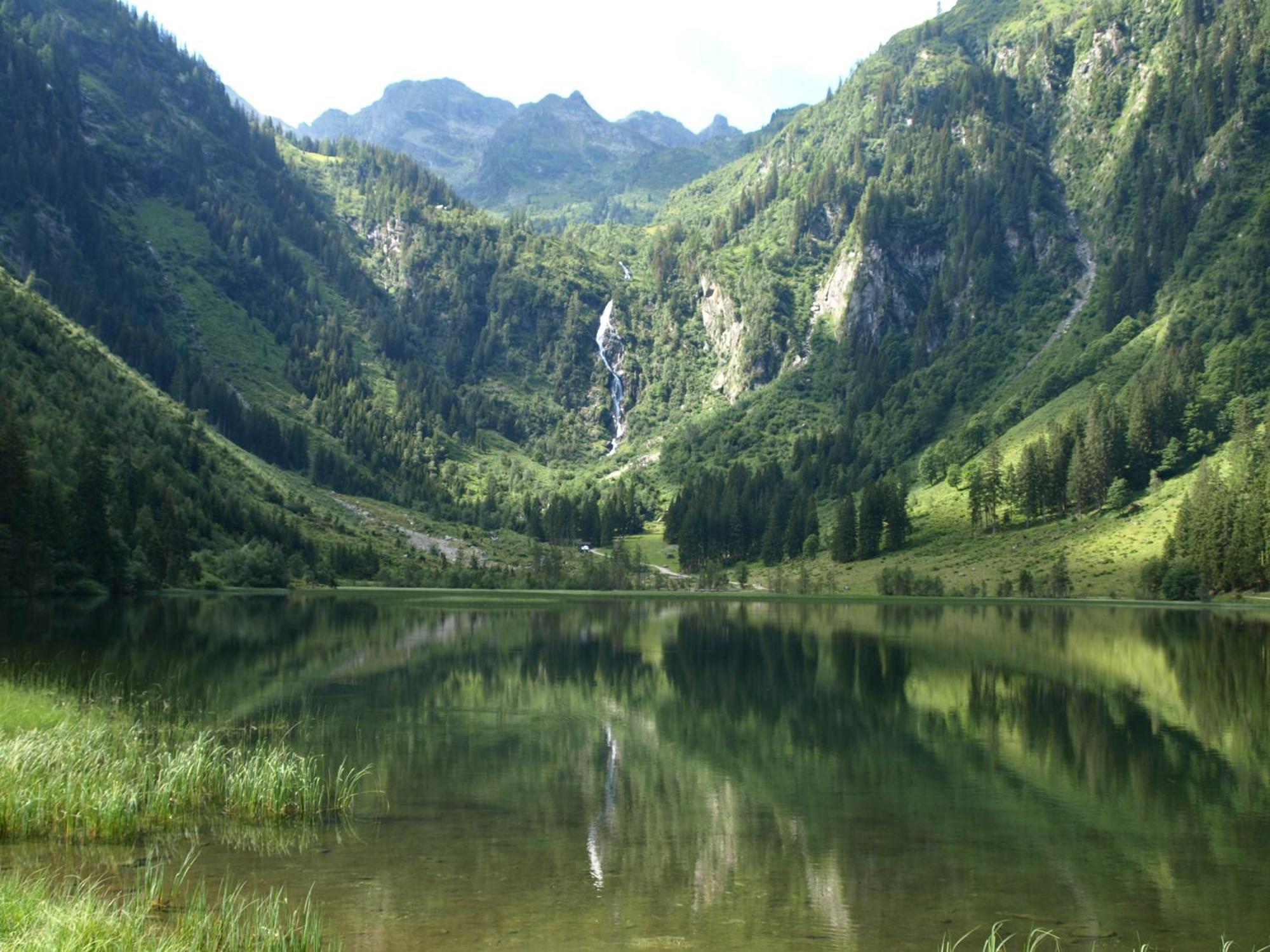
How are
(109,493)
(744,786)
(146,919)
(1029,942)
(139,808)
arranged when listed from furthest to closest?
(109,493) → (744,786) → (139,808) → (1029,942) → (146,919)

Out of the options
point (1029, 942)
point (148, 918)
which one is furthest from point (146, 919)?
point (1029, 942)

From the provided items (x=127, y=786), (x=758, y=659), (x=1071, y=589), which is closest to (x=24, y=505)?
(x=758, y=659)

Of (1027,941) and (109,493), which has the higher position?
(109,493)

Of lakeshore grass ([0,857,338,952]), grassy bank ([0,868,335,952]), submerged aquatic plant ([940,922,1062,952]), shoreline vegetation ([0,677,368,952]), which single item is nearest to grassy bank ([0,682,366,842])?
shoreline vegetation ([0,677,368,952])

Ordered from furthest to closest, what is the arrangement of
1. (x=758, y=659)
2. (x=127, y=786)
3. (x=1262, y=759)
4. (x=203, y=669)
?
(x=758, y=659) → (x=203, y=669) → (x=1262, y=759) → (x=127, y=786)

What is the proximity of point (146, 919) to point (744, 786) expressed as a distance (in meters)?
20.4

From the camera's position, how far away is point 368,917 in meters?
20.5

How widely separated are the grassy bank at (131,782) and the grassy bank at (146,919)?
12.8ft

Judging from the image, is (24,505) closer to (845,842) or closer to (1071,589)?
(845,842)

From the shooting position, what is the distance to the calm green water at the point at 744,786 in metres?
21.9

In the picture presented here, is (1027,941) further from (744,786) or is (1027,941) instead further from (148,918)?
(148,918)

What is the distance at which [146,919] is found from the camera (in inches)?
730

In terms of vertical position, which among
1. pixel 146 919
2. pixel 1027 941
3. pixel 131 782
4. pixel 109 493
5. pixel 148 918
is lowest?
pixel 1027 941

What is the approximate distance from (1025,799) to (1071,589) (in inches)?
5467
